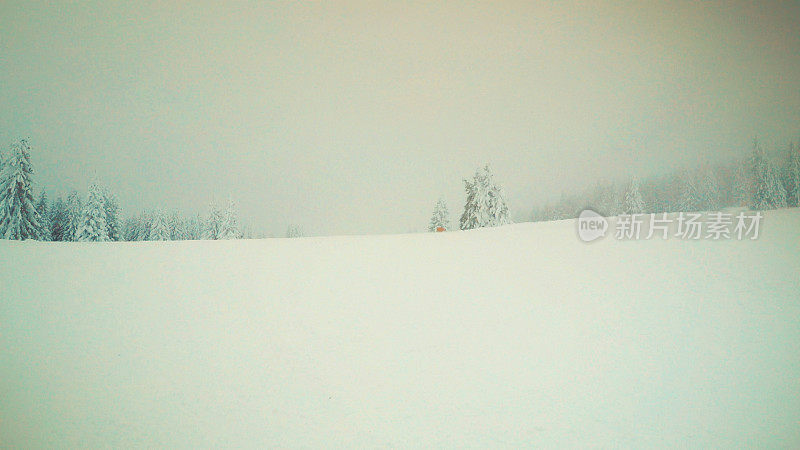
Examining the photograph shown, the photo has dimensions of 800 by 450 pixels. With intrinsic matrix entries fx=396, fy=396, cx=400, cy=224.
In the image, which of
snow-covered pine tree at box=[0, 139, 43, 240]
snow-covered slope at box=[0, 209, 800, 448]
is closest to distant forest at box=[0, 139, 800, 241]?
snow-covered pine tree at box=[0, 139, 43, 240]

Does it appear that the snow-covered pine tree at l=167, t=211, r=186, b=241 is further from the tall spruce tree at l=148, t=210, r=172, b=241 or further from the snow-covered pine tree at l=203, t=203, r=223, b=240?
the snow-covered pine tree at l=203, t=203, r=223, b=240

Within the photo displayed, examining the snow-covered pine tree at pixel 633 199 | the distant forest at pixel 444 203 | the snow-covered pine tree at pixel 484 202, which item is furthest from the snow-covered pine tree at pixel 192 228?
the snow-covered pine tree at pixel 633 199

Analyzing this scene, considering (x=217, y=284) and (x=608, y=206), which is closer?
(x=217, y=284)

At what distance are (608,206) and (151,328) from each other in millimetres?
68114

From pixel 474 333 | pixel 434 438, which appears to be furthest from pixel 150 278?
pixel 434 438

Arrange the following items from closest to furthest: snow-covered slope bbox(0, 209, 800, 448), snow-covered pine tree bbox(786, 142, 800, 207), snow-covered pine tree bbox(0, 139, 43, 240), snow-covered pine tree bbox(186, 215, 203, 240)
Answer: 1. snow-covered slope bbox(0, 209, 800, 448)
2. snow-covered pine tree bbox(0, 139, 43, 240)
3. snow-covered pine tree bbox(786, 142, 800, 207)
4. snow-covered pine tree bbox(186, 215, 203, 240)

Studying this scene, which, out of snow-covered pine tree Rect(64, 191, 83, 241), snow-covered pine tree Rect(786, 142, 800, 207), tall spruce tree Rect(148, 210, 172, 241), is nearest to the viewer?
snow-covered pine tree Rect(786, 142, 800, 207)

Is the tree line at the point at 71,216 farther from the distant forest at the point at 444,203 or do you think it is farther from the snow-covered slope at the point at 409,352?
the snow-covered slope at the point at 409,352

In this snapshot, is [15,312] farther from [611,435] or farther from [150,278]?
[611,435]

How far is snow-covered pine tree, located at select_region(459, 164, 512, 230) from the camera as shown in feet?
140

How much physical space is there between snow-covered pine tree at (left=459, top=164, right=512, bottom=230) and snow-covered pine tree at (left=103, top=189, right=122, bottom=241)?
39398 mm

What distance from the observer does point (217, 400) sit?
753 centimetres

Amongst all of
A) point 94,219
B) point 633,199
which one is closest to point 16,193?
point 94,219

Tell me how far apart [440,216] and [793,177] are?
3674 centimetres
